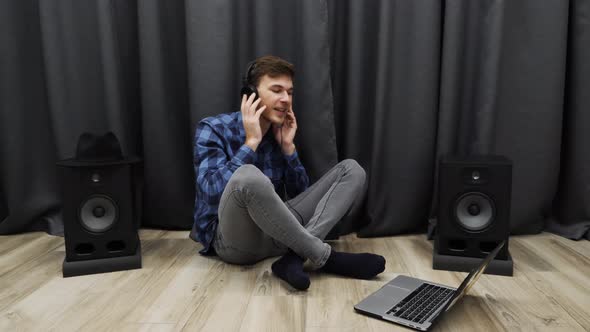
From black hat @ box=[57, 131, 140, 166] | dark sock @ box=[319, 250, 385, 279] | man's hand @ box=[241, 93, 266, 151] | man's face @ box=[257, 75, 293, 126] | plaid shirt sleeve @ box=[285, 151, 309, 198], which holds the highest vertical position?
man's face @ box=[257, 75, 293, 126]

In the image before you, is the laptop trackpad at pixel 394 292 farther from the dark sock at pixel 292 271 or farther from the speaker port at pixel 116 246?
the speaker port at pixel 116 246

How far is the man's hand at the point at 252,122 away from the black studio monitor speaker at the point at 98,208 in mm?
468

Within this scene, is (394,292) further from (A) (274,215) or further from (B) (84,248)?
(B) (84,248)

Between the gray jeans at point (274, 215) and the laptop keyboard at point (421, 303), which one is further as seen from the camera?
the gray jeans at point (274, 215)

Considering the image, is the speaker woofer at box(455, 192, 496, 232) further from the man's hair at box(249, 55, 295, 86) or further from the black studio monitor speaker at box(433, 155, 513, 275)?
the man's hair at box(249, 55, 295, 86)

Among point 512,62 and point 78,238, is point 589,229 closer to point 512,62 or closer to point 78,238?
point 512,62

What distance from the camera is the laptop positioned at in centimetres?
134

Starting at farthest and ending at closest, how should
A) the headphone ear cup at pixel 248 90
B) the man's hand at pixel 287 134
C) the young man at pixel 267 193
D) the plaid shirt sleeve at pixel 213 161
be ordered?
the man's hand at pixel 287 134 < the headphone ear cup at pixel 248 90 < the plaid shirt sleeve at pixel 213 161 < the young man at pixel 267 193

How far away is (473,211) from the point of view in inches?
72.3

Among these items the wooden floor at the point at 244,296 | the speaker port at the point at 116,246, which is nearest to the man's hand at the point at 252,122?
the wooden floor at the point at 244,296

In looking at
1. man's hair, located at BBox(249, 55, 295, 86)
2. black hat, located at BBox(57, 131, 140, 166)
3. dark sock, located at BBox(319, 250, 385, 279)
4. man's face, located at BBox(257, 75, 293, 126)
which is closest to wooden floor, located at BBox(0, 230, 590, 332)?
dark sock, located at BBox(319, 250, 385, 279)

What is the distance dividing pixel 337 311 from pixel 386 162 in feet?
3.28

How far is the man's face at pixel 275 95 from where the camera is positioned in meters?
1.86

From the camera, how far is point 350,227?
93.3 inches
